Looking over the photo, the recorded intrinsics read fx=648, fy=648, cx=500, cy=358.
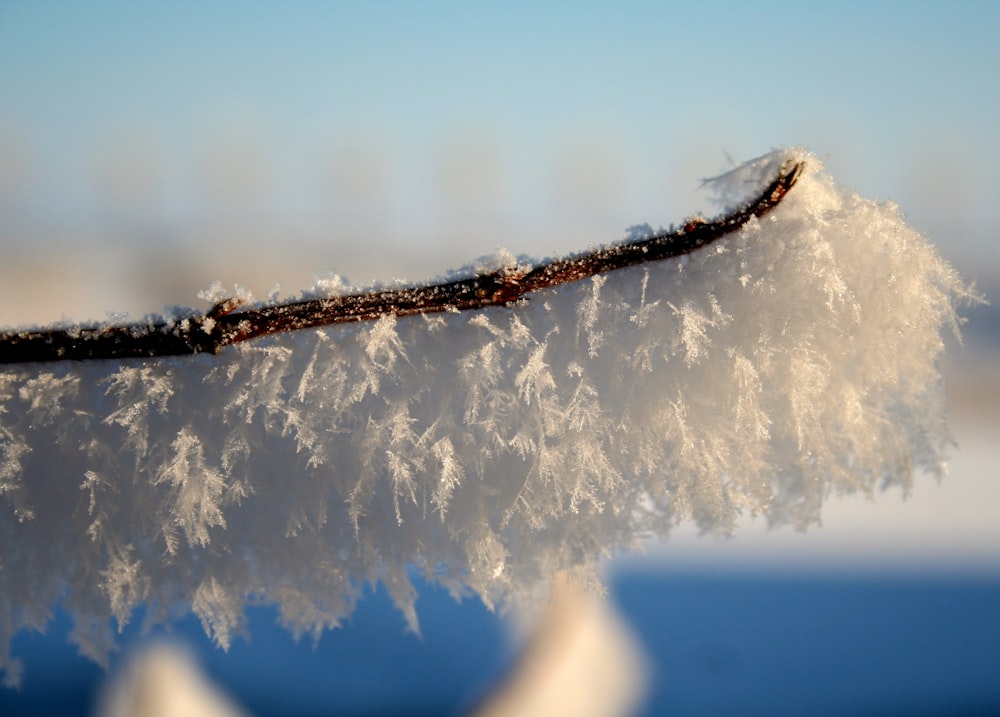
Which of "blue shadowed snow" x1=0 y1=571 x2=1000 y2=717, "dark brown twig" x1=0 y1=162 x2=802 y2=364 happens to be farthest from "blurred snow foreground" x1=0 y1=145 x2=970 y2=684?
"blue shadowed snow" x1=0 y1=571 x2=1000 y2=717

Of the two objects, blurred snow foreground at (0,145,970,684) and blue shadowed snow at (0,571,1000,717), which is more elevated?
blurred snow foreground at (0,145,970,684)

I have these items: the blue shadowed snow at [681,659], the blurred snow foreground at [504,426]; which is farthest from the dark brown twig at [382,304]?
the blue shadowed snow at [681,659]

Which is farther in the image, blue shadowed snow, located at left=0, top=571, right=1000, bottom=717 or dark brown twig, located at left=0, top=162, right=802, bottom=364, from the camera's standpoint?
blue shadowed snow, located at left=0, top=571, right=1000, bottom=717

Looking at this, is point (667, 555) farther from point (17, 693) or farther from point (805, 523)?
point (17, 693)

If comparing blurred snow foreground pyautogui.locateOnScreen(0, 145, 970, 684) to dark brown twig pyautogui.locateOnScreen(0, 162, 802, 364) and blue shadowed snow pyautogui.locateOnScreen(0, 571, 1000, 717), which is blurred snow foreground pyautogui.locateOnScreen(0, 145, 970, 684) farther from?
blue shadowed snow pyautogui.locateOnScreen(0, 571, 1000, 717)

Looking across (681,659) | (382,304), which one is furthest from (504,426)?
(681,659)

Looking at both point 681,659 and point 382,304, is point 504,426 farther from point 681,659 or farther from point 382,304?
point 681,659

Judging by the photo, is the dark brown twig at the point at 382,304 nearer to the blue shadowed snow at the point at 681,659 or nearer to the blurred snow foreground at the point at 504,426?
the blurred snow foreground at the point at 504,426
